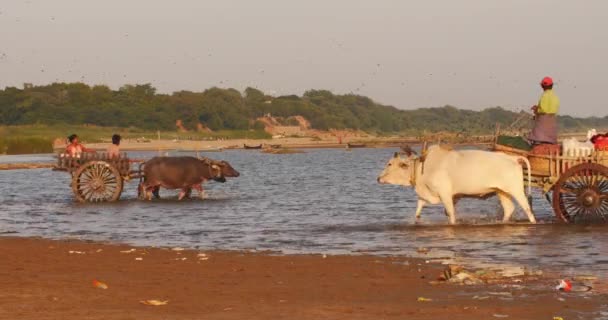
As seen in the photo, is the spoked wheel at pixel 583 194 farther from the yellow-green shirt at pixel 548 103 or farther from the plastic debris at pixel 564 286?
the plastic debris at pixel 564 286

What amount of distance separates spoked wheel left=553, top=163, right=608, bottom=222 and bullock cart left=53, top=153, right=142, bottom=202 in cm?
1353

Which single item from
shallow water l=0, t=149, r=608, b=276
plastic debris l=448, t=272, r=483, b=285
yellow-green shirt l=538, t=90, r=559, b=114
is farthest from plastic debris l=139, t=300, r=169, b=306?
yellow-green shirt l=538, t=90, r=559, b=114

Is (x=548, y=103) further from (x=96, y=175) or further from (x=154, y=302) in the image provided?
(x=96, y=175)

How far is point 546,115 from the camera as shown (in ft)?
68.5

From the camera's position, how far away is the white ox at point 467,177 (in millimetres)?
20594

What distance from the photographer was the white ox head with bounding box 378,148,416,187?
2280 cm

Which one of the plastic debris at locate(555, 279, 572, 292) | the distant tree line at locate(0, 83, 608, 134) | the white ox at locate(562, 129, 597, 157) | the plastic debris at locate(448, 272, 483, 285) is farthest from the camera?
the distant tree line at locate(0, 83, 608, 134)

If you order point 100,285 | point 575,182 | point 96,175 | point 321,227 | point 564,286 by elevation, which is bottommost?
point 321,227

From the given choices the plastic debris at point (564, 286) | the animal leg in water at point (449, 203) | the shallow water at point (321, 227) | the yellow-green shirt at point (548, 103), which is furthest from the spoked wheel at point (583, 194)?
the plastic debris at point (564, 286)

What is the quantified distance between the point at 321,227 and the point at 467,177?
3718 millimetres

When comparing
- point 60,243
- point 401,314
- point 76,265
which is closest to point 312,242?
point 60,243

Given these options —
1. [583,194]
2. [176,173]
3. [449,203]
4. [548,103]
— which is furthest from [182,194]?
[583,194]

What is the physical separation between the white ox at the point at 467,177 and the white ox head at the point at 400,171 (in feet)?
2.03

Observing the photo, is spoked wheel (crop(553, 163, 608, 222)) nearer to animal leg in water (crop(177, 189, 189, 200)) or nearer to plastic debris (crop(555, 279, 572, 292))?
plastic debris (crop(555, 279, 572, 292))
